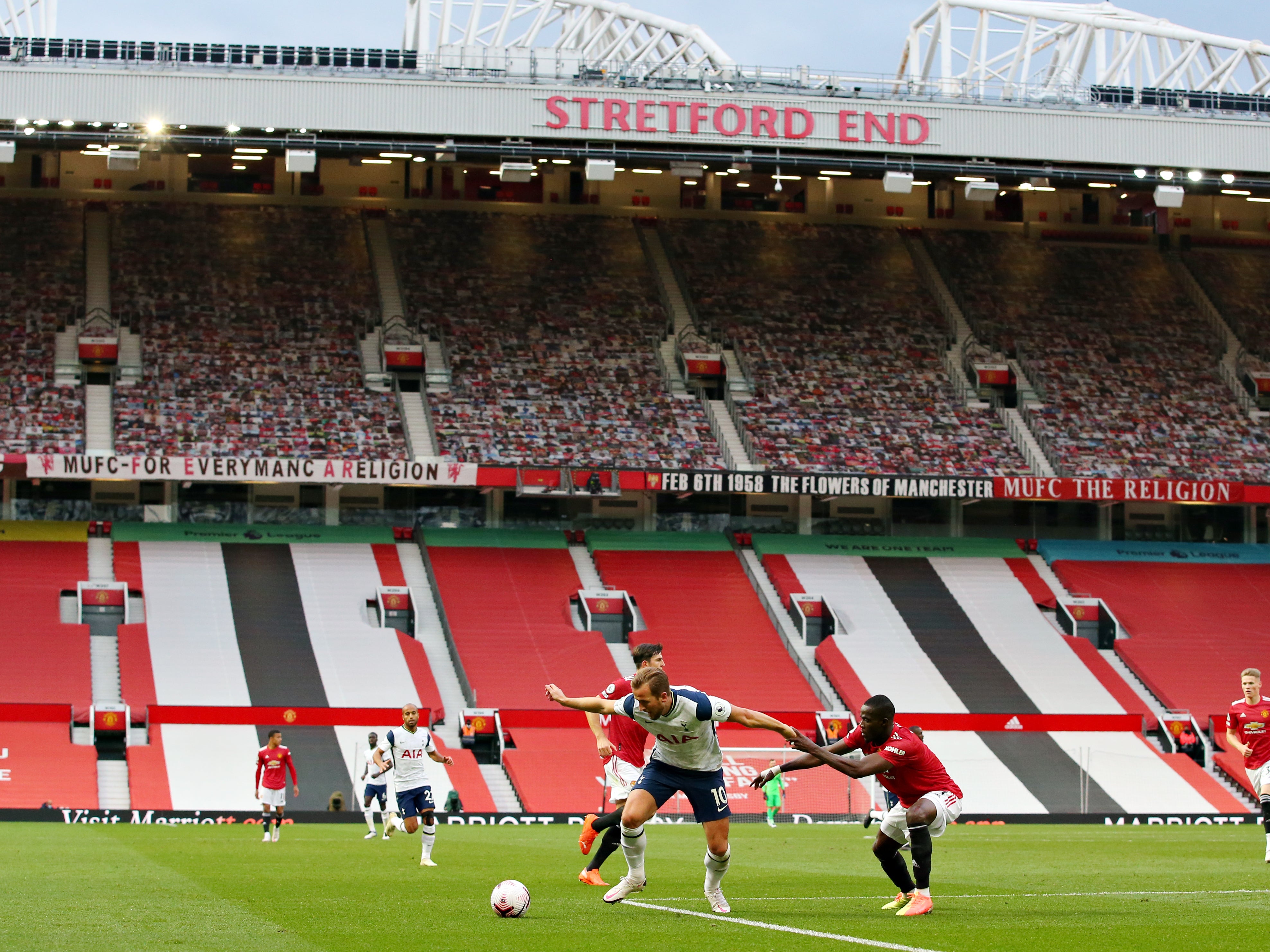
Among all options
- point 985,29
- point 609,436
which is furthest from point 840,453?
point 985,29

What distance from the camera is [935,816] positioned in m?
13.4

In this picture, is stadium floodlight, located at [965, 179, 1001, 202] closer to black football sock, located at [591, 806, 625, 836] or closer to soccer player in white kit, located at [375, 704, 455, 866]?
soccer player in white kit, located at [375, 704, 455, 866]

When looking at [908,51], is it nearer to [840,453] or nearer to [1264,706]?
[840,453]

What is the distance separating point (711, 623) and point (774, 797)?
9684 mm

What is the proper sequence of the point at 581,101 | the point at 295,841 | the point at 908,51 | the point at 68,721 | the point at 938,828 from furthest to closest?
1. the point at 908,51
2. the point at 581,101
3. the point at 68,721
4. the point at 295,841
5. the point at 938,828

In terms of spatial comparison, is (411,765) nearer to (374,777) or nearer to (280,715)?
(374,777)

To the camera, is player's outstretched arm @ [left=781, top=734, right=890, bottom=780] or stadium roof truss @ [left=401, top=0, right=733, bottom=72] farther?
stadium roof truss @ [left=401, top=0, right=733, bottom=72]

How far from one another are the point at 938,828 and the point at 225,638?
31621mm

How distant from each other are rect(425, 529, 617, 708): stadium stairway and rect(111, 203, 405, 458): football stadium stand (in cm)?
387

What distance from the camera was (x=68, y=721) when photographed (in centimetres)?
3791

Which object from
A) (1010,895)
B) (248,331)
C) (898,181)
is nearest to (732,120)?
(898,181)

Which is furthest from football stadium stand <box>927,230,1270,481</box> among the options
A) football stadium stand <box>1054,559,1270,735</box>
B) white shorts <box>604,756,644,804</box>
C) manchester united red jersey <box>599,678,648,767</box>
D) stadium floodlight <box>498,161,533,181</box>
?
manchester united red jersey <box>599,678,648,767</box>

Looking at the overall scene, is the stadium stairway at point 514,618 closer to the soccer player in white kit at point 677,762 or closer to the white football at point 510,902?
the soccer player in white kit at point 677,762

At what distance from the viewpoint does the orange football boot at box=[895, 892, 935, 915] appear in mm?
13203
